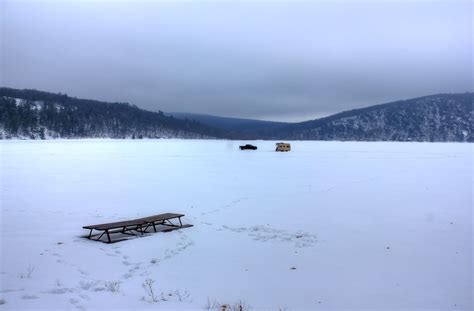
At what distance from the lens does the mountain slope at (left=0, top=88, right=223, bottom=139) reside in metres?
106

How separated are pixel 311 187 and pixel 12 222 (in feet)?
38.8

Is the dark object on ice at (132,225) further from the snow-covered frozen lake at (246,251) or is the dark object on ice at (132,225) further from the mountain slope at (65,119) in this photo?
the mountain slope at (65,119)

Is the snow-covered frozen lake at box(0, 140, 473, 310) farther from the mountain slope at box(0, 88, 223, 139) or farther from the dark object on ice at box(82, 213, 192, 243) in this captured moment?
the mountain slope at box(0, 88, 223, 139)

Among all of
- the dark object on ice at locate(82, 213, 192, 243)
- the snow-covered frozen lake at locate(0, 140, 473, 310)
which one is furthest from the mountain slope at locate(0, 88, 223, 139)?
the dark object on ice at locate(82, 213, 192, 243)

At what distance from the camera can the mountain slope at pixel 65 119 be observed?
106m

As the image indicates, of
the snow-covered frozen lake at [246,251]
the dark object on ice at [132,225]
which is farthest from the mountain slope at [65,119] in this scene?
the dark object on ice at [132,225]

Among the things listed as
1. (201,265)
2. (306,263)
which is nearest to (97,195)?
(201,265)

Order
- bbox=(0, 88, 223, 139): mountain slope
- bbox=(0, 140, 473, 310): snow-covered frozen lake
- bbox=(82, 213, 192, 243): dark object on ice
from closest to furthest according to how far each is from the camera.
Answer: bbox=(0, 140, 473, 310): snow-covered frozen lake → bbox=(82, 213, 192, 243): dark object on ice → bbox=(0, 88, 223, 139): mountain slope

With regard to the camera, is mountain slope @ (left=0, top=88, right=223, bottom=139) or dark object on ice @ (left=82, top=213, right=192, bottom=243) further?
mountain slope @ (left=0, top=88, right=223, bottom=139)

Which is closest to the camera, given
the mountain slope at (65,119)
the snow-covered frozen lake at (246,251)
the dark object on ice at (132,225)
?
the snow-covered frozen lake at (246,251)

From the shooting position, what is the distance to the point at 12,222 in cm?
1052

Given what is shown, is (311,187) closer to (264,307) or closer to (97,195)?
(97,195)

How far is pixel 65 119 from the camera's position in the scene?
132m

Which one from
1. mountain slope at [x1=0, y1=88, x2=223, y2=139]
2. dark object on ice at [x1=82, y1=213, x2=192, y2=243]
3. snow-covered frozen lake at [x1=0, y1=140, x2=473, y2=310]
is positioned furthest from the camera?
mountain slope at [x1=0, y1=88, x2=223, y2=139]
